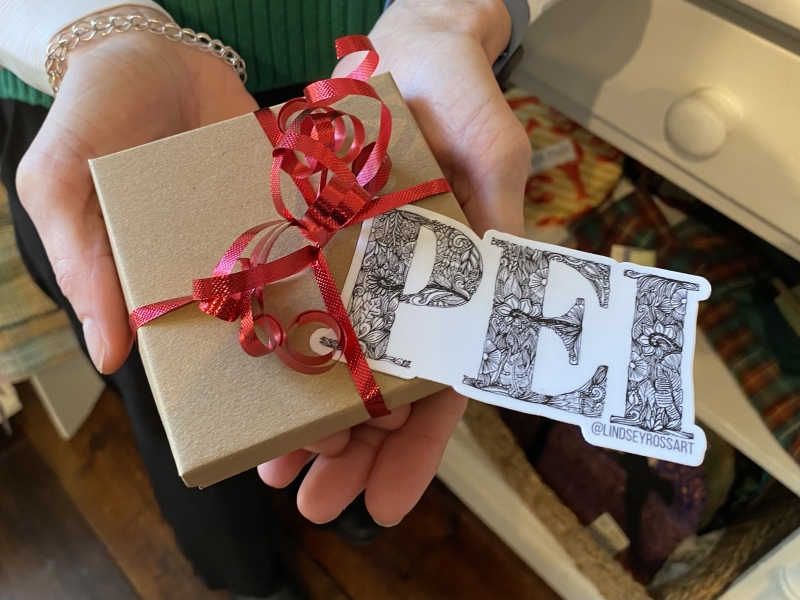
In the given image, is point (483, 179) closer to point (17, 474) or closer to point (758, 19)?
point (758, 19)

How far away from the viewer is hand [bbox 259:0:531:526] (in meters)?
0.52

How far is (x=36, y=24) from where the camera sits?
61 cm

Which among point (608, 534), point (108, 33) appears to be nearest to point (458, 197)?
point (108, 33)

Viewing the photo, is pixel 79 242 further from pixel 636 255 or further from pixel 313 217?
pixel 636 255

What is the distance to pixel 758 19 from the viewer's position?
0.52m

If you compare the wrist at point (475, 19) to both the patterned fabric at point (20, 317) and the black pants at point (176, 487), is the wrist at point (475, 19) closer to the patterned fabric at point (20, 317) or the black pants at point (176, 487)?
the black pants at point (176, 487)

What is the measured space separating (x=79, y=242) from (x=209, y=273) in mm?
130

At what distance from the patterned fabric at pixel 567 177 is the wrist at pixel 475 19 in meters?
0.21

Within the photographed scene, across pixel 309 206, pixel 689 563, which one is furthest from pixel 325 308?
pixel 689 563

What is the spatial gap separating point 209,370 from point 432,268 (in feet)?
0.57

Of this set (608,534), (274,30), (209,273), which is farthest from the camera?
(608,534)

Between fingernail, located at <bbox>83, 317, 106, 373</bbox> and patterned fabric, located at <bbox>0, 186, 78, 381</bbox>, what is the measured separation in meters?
0.32

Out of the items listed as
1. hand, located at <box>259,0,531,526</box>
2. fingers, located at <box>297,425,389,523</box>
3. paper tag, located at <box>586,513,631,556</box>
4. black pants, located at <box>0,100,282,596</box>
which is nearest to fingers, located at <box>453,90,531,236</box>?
hand, located at <box>259,0,531,526</box>

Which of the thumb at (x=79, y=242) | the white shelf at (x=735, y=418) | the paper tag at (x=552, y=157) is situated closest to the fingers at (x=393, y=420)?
the thumb at (x=79, y=242)
